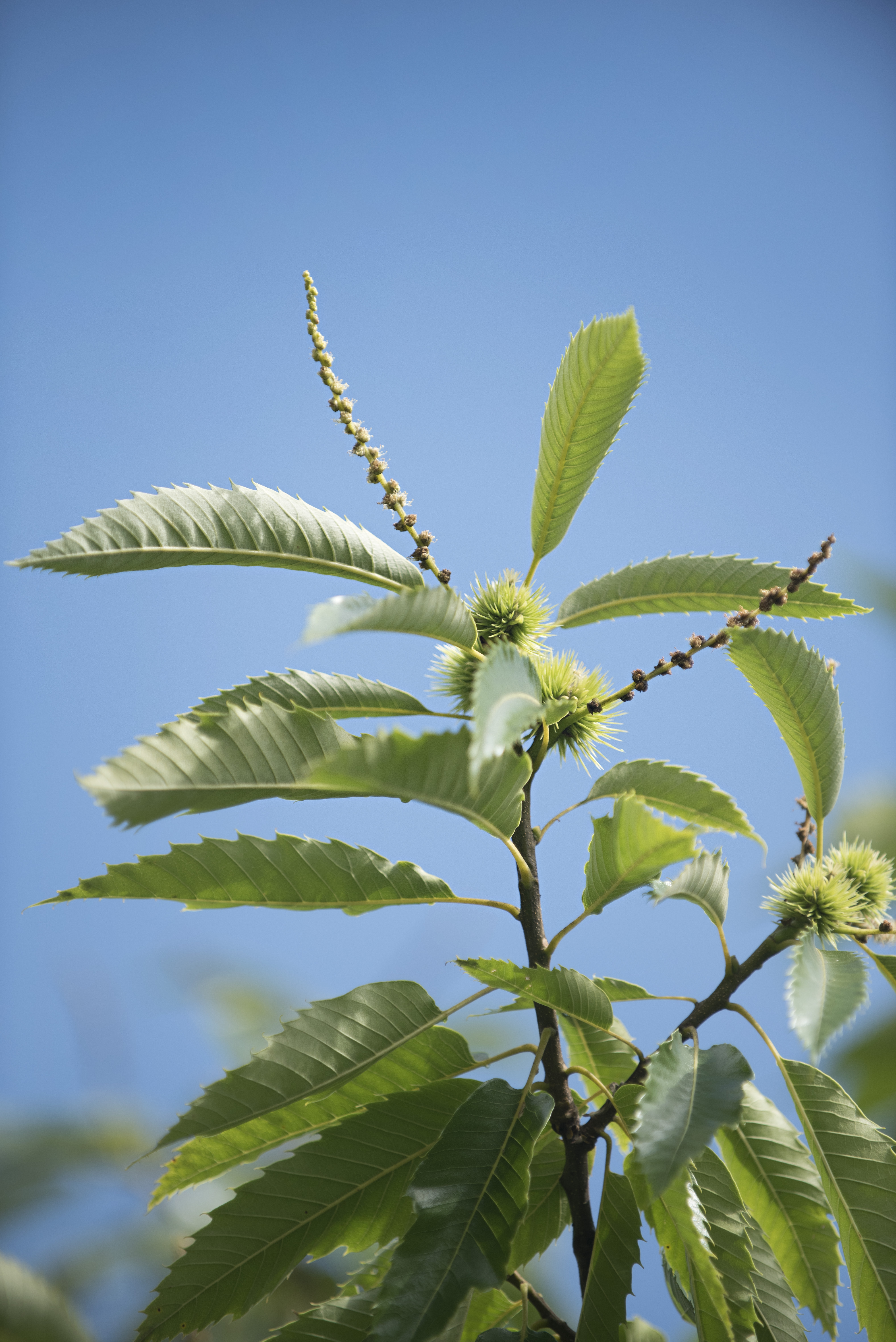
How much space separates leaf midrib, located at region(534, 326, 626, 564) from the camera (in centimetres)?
71

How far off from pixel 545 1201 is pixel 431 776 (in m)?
0.50

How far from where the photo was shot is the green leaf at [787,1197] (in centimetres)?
68

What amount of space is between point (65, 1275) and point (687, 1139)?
130cm

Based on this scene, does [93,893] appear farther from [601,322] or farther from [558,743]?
[601,322]

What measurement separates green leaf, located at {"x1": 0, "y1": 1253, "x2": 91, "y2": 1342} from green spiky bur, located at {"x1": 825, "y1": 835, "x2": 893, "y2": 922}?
28.7 inches

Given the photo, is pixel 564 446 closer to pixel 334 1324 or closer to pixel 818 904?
pixel 818 904

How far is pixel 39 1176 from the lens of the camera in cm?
106

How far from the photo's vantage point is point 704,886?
2.34 feet

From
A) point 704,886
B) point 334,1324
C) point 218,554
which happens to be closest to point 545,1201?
point 334,1324

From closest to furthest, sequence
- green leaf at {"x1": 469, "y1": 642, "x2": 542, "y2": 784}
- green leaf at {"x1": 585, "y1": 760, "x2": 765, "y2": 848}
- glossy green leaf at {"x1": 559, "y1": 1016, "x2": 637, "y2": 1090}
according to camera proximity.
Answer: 1. green leaf at {"x1": 469, "y1": 642, "x2": 542, "y2": 784}
2. green leaf at {"x1": 585, "y1": 760, "x2": 765, "y2": 848}
3. glossy green leaf at {"x1": 559, "y1": 1016, "x2": 637, "y2": 1090}

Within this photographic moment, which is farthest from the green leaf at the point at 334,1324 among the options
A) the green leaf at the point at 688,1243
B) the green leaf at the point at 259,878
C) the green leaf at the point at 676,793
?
the green leaf at the point at 676,793

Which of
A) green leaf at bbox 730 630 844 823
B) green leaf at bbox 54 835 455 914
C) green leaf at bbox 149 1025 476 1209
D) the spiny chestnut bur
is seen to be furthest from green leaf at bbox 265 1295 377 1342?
green leaf at bbox 730 630 844 823

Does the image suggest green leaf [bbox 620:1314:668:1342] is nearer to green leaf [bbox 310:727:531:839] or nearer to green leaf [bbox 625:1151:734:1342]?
green leaf [bbox 625:1151:734:1342]

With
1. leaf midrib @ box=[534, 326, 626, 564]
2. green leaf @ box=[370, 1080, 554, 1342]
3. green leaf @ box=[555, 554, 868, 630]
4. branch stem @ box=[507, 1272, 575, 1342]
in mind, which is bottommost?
branch stem @ box=[507, 1272, 575, 1342]
